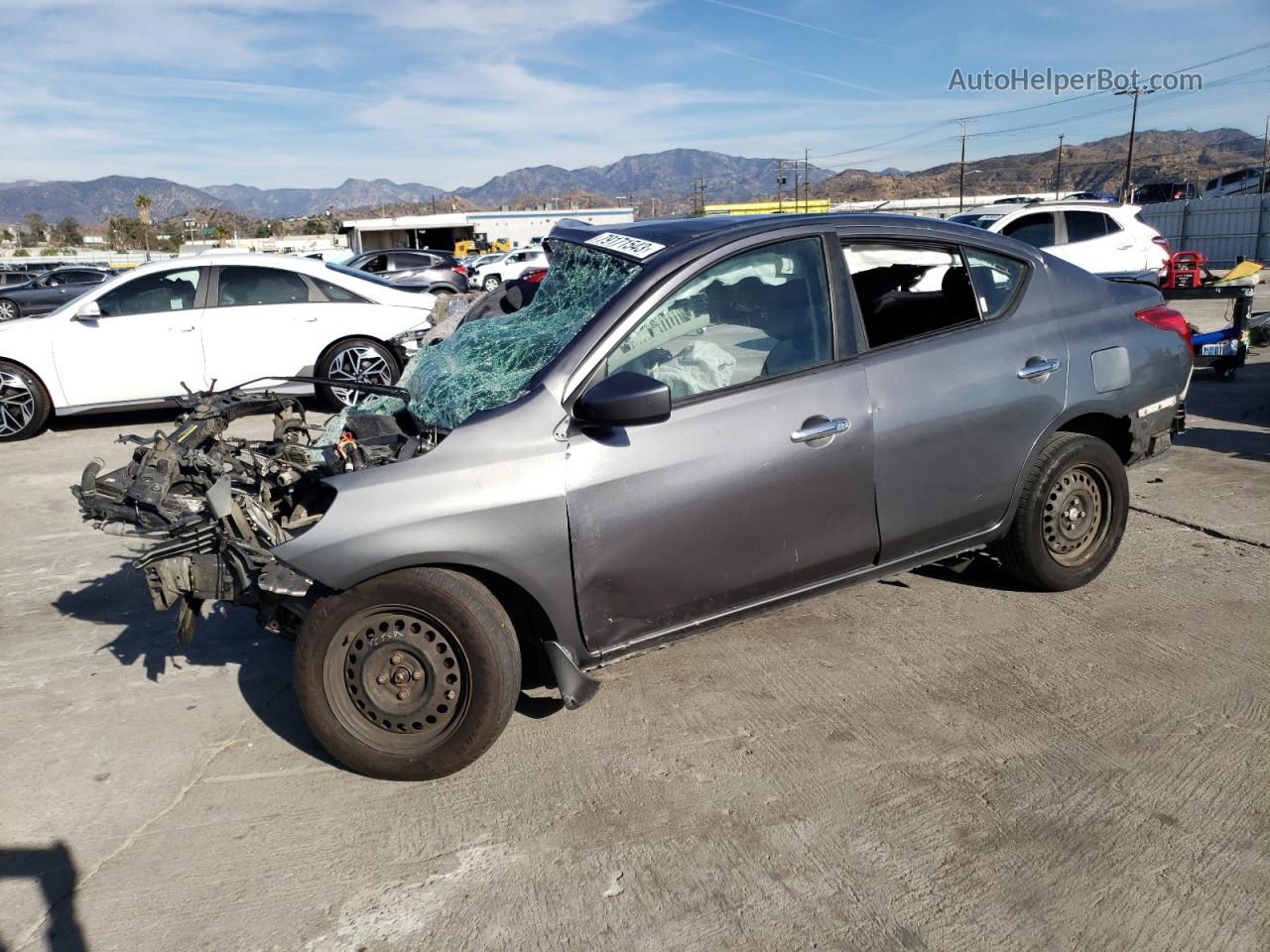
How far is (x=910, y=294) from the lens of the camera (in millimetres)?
4414

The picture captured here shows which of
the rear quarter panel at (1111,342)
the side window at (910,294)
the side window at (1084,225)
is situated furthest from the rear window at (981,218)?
the side window at (910,294)

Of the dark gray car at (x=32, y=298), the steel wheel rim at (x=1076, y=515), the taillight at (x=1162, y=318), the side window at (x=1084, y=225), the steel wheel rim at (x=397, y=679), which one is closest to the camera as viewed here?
the steel wheel rim at (x=397, y=679)

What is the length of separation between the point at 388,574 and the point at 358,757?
0.66 m

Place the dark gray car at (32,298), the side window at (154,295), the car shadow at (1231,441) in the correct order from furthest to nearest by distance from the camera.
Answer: the dark gray car at (32,298) → the side window at (154,295) → the car shadow at (1231,441)

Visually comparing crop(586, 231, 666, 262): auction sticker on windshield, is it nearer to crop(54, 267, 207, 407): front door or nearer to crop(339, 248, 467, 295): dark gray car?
crop(54, 267, 207, 407): front door

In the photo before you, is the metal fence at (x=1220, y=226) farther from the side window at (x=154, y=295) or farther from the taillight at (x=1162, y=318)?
the side window at (x=154, y=295)

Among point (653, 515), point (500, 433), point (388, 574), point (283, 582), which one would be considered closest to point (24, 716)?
point (283, 582)

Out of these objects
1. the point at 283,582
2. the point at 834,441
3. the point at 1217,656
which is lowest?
the point at 1217,656

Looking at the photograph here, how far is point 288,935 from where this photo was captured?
256 cm

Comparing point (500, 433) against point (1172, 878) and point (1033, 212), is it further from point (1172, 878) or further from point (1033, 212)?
point (1033, 212)

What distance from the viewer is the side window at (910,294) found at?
3.91 meters

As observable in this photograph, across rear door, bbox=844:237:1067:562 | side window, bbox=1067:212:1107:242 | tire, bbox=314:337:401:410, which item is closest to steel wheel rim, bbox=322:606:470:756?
rear door, bbox=844:237:1067:562

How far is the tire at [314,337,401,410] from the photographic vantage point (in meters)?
9.36

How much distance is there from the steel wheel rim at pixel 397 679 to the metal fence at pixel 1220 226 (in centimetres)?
3295
